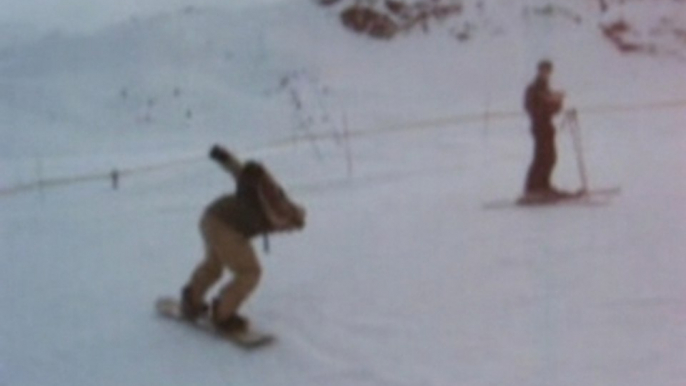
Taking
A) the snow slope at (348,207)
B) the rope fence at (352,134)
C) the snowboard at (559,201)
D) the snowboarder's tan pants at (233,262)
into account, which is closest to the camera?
the snow slope at (348,207)

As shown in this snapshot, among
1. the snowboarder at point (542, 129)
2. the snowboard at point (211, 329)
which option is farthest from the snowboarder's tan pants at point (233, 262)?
the snowboarder at point (542, 129)

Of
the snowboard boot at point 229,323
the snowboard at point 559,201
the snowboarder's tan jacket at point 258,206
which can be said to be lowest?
the snowboard boot at point 229,323

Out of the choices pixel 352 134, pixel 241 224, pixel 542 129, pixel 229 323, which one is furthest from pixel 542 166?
pixel 229 323

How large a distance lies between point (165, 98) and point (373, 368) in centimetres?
1143

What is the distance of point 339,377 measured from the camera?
28.3 feet

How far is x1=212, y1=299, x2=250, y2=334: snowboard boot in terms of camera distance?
9.45 m

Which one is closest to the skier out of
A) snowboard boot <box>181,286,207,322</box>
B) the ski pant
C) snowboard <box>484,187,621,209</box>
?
snowboard boot <box>181,286,207,322</box>

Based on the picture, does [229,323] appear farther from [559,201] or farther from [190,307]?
[559,201]

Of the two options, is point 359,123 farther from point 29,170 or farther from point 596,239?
point 596,239

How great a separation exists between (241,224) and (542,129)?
203 inches

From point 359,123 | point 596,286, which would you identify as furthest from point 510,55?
point 596,286

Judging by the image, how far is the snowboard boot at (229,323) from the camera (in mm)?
9445

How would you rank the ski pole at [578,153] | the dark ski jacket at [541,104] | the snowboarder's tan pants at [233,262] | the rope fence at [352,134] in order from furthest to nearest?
the rope fence at [352,134] → the ski pole at [578,153] → the dark ski jacket at [541,104] → the snowboarder's tan pants at [233,262]

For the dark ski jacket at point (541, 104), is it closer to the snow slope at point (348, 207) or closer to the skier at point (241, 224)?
the snow slope at point (348, 207)
